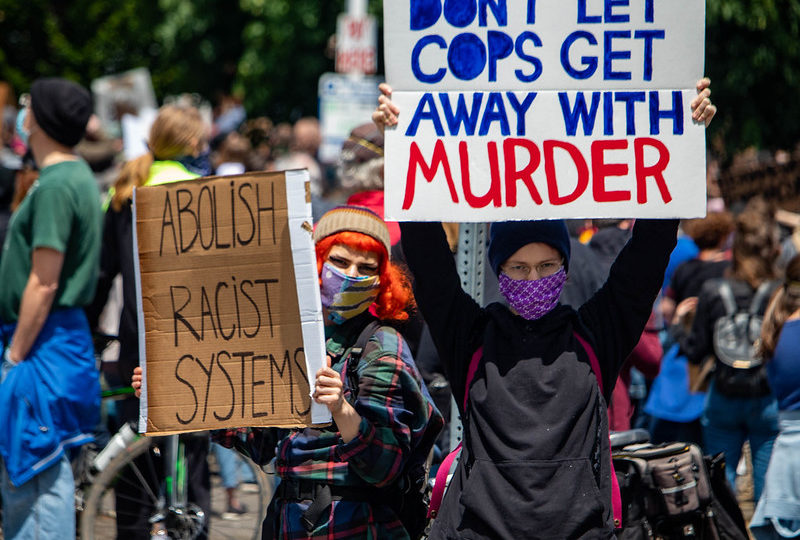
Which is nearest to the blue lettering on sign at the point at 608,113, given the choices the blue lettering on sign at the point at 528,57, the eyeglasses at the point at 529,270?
the blue lettering on sign at the point at 528,57

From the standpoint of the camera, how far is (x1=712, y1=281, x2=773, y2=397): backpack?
6180 millimetres

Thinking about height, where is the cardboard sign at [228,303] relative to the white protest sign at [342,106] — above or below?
below

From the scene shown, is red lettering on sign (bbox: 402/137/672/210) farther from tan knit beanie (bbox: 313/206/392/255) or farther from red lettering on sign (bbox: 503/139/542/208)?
tan knit beanie (bbox: 313/206/392/255)

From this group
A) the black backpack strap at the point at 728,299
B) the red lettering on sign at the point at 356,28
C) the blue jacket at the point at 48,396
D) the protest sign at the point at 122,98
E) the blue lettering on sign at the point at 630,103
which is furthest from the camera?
the protest sign at the point at 122,98

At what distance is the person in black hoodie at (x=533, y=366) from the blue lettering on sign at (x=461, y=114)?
0.49 ft

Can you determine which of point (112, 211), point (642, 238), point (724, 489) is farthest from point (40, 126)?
point (724, 489)

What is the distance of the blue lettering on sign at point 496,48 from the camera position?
135 inches

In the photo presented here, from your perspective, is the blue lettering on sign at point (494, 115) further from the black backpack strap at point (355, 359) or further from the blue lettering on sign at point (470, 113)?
the black backpack strap at point (355, 359)

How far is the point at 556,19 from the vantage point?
3.44 metres

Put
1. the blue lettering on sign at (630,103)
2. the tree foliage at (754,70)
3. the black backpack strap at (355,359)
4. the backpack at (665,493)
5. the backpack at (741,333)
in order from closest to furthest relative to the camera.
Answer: the blue lettering on sign at (630,103)
the black backpack strap at (355,359)
the backpack at (665,493)
the backpack at (741,333)
the tree foliage at (754,70)

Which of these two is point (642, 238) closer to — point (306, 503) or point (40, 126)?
point (306, 503)

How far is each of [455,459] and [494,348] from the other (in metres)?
0.52

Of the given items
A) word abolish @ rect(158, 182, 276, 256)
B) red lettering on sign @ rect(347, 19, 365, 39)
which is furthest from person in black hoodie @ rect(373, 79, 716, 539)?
red lettering on sign @ rect(347, 19, 365, 39)

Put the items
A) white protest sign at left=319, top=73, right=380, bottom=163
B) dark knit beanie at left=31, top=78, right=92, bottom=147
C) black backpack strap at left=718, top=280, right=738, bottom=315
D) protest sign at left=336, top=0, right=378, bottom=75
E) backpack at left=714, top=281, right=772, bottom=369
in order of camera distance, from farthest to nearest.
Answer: protest sign at left=336, top=0, right=378, bottom=75 < white protest sign at left=319, top=73, right=380, bottom=163 < black backpack strap at left=718, top=280, right=738, bottom=315 < backpack at left=714, top=281, right=772, bottom=369 < dark knit beanie at left=31, top=78, right=92, bottom=147
